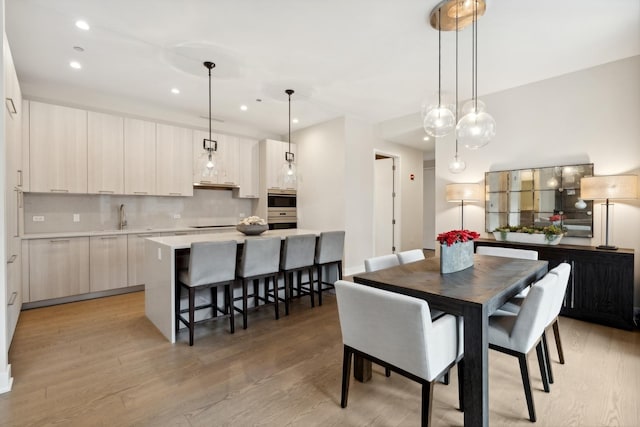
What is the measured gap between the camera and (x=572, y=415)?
5.82 ft

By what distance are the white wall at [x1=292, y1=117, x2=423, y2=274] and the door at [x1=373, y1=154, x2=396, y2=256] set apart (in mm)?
451

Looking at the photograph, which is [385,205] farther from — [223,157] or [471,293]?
[471,293]

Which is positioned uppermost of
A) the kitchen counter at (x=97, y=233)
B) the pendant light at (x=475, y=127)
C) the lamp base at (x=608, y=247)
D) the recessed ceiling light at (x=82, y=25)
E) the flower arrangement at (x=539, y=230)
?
the recessed ceiling light at (x=82, y=25)

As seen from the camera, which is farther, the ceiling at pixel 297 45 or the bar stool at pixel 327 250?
the bar stool at pixel 327 250

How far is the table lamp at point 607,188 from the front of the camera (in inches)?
117

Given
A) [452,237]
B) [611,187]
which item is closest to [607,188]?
[611,187]

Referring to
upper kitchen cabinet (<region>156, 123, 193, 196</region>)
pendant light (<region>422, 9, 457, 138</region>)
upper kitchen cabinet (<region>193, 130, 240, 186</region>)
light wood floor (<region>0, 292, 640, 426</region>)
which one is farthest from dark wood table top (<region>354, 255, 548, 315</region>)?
upper kitchen cabinet (<region>156, 123, 193, 196</region>)

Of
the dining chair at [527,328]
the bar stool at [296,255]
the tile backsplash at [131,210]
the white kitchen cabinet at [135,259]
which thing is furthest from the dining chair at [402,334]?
the tile backsplash at [131,210]

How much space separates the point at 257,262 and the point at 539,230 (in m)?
3.36

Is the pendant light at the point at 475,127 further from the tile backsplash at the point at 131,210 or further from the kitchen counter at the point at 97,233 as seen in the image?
the tile backsplash at the point at 131,210

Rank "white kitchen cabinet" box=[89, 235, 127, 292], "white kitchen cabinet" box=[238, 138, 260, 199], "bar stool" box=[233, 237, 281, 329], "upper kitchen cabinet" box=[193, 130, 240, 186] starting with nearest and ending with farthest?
"bar stool" box=[233, 237, 281, 329] < "white kitchen cabinet" box=[89, 235, 127, 292] < "upper kitchen cabinet" box=[193, 130, 240, 186] < "white kitchen cabinet" box=[238, 138, 260, 199]

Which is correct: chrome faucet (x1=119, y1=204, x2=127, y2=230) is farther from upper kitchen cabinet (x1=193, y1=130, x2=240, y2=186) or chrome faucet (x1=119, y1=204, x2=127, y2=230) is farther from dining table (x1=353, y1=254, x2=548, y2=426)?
dining table (x1=353, y1=254, x2=548, y2=426)

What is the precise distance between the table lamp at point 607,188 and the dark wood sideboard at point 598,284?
164mm

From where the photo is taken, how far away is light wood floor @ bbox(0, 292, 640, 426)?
5.86 feet
